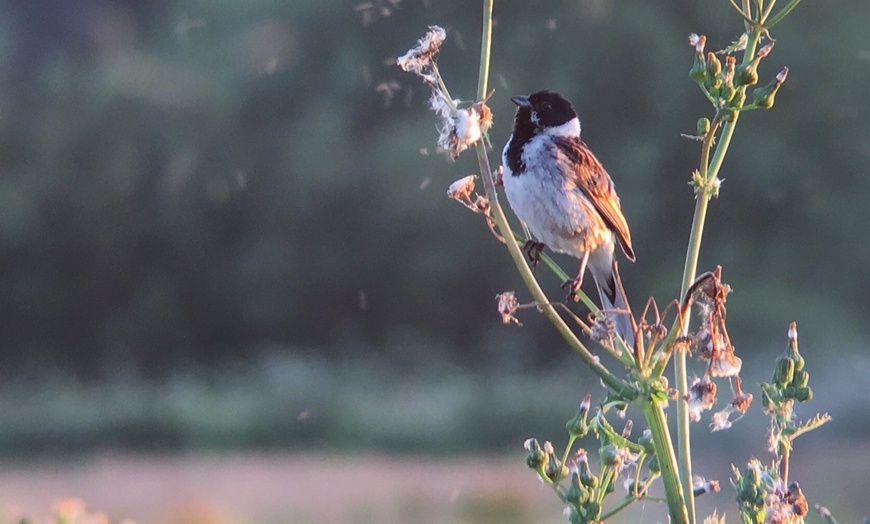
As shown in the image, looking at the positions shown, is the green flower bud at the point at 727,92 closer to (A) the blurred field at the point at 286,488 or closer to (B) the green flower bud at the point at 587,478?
(B) the green flower bud at the point at 587,478

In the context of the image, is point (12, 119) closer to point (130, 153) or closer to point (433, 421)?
point (130, 153)

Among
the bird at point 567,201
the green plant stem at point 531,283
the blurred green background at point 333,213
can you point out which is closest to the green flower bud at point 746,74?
the green plant stem at point 531,283

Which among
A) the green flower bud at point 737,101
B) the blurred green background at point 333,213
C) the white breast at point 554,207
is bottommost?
the green flower bud at point 737,101

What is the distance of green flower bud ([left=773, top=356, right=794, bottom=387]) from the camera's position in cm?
123

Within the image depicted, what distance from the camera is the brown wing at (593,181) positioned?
2.45 meters

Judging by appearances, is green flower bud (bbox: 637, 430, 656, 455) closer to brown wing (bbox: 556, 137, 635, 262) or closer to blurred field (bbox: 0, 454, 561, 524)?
brown wing (bbox: 556, 137, 635, 262)

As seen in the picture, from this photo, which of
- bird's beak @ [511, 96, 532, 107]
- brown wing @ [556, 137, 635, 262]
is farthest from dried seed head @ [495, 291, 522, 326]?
bird's beak @ [511, 96, 532, 107]

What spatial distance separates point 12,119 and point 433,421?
3.69 metres

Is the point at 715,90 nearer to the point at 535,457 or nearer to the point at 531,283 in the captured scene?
the point at 531,283

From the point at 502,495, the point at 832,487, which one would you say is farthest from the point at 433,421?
the point at 832,487

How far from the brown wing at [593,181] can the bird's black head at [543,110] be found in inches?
4.2

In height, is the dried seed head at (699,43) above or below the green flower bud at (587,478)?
above

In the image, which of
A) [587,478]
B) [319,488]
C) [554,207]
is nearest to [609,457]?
[587,478]

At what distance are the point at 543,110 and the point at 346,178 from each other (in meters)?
5.55
